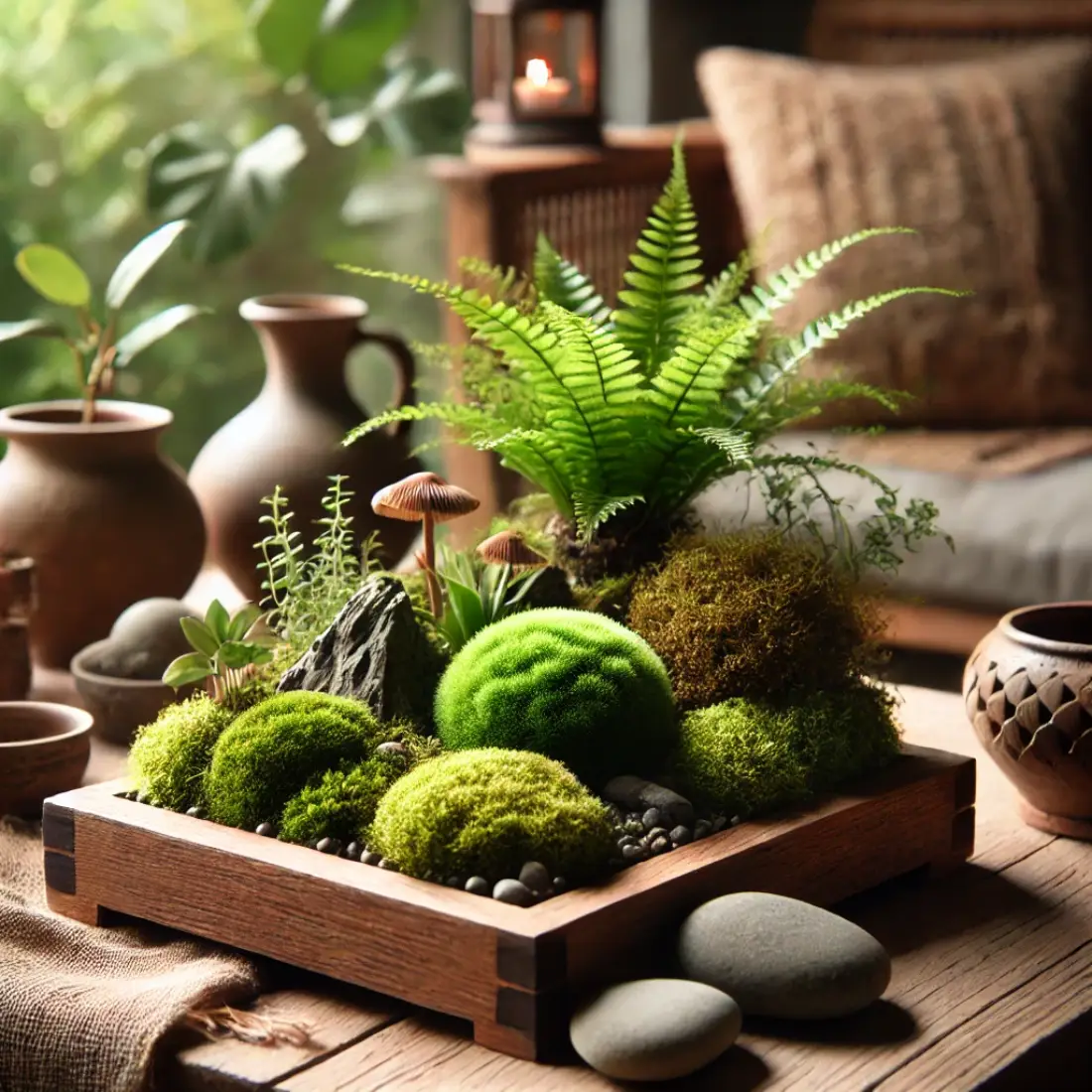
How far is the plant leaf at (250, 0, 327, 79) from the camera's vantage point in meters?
3.04

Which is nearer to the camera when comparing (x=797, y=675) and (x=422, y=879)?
(x=422, y=879)

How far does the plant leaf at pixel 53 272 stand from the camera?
5.70 feet

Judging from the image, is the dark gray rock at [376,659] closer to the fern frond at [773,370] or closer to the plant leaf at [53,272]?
the fern frond at [773,370]

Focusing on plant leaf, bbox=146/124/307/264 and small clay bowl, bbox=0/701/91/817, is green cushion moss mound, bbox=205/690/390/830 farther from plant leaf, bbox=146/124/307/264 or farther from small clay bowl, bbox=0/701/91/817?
plant leaf, bbox=146/124/307/264

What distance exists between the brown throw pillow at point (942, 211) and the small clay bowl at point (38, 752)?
137 cm

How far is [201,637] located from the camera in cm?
123

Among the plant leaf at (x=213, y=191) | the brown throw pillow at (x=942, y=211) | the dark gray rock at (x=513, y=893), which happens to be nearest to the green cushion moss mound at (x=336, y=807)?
the dark gray rock at (x=513, y=893)

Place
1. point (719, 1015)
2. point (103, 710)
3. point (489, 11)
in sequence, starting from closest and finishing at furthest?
point (719, 1015) → point (103, 710) → point (489, 11)

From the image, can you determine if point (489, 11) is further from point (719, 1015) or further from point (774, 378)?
point (719, 1015)

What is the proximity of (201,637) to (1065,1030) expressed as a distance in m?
0.66

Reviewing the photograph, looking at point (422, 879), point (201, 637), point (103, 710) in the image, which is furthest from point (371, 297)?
point (422, 879)

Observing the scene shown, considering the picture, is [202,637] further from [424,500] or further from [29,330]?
[29,330]

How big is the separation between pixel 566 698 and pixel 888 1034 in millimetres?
304

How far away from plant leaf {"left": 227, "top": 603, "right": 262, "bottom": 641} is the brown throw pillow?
1.35 metres
